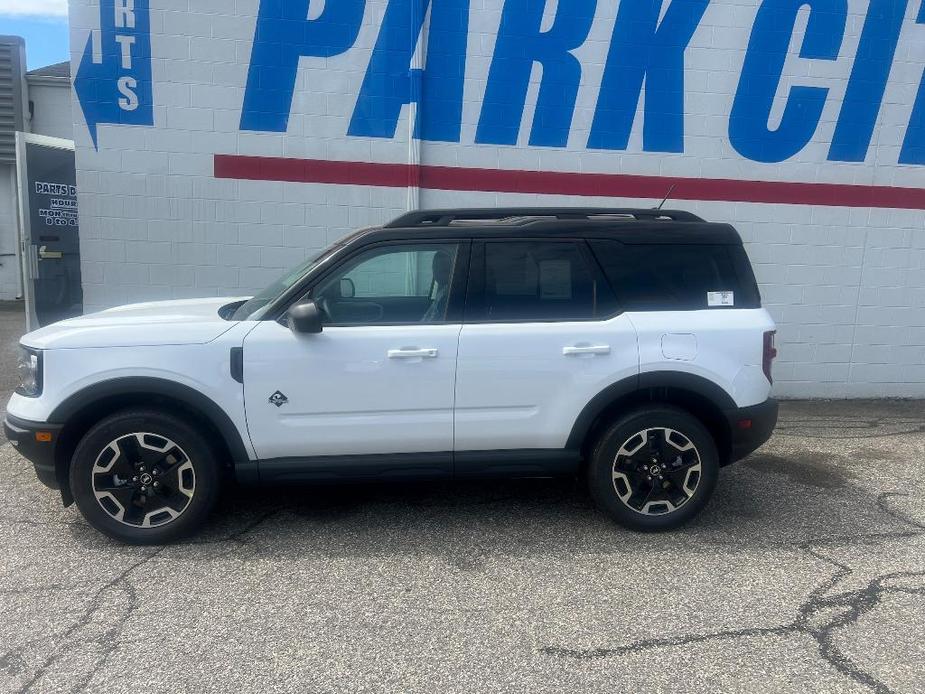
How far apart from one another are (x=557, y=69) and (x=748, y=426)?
4.33 metres

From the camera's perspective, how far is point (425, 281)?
427 cm

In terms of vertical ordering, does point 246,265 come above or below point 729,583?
above

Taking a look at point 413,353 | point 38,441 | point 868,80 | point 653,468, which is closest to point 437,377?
point 413,353

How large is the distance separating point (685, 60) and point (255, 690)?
6.77 m

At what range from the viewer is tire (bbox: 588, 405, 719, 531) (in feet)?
13.5

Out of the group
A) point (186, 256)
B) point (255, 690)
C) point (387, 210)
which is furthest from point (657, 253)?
point (186, 256)

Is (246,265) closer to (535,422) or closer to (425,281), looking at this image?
(425,281)

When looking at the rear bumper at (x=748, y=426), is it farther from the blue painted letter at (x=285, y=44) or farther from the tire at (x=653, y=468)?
the blue painted letter at (x=285, y=44)

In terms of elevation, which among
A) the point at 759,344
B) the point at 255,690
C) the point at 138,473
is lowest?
the point at 255,690

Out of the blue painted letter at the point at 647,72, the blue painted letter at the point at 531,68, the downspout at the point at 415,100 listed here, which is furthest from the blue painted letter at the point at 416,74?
the blue painted letter at the point at 647,72

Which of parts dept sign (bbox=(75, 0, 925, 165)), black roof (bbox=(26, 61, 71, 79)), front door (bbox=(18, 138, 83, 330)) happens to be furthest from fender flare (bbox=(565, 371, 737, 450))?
black roof (bbox=(26, 61, 71, 79))

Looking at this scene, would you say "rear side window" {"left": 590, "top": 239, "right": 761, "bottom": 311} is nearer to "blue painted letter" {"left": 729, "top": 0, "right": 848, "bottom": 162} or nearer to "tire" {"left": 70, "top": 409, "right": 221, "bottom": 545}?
"tire" {"left": 70, "top": 409, "right": 221, "bottom": 545}

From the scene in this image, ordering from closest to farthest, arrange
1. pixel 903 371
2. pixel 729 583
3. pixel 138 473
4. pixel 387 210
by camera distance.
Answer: pixel 729 583
pixel 138 473
pixel 387 210
pixel 903 371

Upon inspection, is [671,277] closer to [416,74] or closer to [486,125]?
[486,125]
